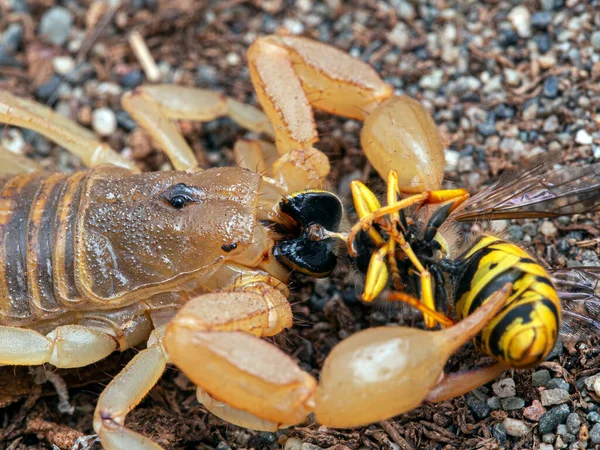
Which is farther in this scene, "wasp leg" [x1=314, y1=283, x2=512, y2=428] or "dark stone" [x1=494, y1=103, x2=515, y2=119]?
"dark stone" [x1=494, y1=103, x2=515, y2=119]

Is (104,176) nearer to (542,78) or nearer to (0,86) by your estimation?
(0,86)

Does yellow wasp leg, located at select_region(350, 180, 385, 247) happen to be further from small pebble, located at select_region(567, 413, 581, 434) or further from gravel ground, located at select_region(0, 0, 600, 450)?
small pebble, located at select_region(567, 413, 581, 434)

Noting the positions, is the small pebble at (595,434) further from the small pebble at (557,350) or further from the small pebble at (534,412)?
the small pebble at (557,350)

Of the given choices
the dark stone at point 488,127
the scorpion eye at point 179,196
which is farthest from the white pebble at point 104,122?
the dark stone at point 488,127

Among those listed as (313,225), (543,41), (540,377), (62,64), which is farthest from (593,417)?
(62,64)

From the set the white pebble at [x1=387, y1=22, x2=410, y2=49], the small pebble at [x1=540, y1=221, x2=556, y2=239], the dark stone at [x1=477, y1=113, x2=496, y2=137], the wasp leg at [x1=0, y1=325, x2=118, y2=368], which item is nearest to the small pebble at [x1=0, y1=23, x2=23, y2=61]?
the wasp leg at [x1=0, y1=325, x2=118, y2=368]

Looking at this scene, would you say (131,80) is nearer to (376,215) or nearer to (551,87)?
(376,215)

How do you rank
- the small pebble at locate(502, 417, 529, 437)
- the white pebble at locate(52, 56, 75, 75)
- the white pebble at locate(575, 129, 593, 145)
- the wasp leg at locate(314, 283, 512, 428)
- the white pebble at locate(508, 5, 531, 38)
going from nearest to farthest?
the wasp leg at locate(314, 283, 512, 428) → the small pebble at locate(502, 417, 529, 437) → the white pebble at locate(575, 129, 593, 145) → the white pebble at locate(508, 5, 531, 38) → the white pebble at locate(52, 56, 75, 75)
